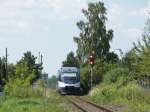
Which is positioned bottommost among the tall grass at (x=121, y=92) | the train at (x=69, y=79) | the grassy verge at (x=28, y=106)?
the grassy verge at (x=28, y=106)

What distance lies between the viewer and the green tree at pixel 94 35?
10244 cm

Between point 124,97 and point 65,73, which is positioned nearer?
point 124,97

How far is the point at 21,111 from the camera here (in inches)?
1324

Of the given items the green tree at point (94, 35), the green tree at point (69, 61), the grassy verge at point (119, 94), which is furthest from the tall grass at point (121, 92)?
the green tree at point (69, 61)

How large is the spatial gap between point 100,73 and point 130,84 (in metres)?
30.9

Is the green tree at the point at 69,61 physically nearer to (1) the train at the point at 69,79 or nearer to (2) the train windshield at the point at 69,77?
(1) the train at the point at 69,79

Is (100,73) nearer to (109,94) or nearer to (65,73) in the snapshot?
(65,73)

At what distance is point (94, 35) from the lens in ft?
338

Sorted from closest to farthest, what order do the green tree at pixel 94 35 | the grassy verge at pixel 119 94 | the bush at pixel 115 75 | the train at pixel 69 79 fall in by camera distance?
the grassy verge at pixel 119 94 < the bush at pixel 115 75 < the train at pixel 69 79 < the green tree at pixel 94 35

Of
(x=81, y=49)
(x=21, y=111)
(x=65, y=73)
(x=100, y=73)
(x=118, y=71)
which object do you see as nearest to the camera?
(x=21, y=111)

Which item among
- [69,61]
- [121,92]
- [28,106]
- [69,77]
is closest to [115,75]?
[69,77]

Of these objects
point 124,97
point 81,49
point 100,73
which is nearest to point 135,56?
point 124,97

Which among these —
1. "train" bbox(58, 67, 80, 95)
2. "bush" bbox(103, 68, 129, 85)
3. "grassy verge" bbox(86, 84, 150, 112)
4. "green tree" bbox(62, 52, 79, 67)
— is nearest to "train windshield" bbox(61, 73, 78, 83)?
"train" bbox(58, 67, 80, 95)

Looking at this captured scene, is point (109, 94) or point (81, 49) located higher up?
point (81, 49)
